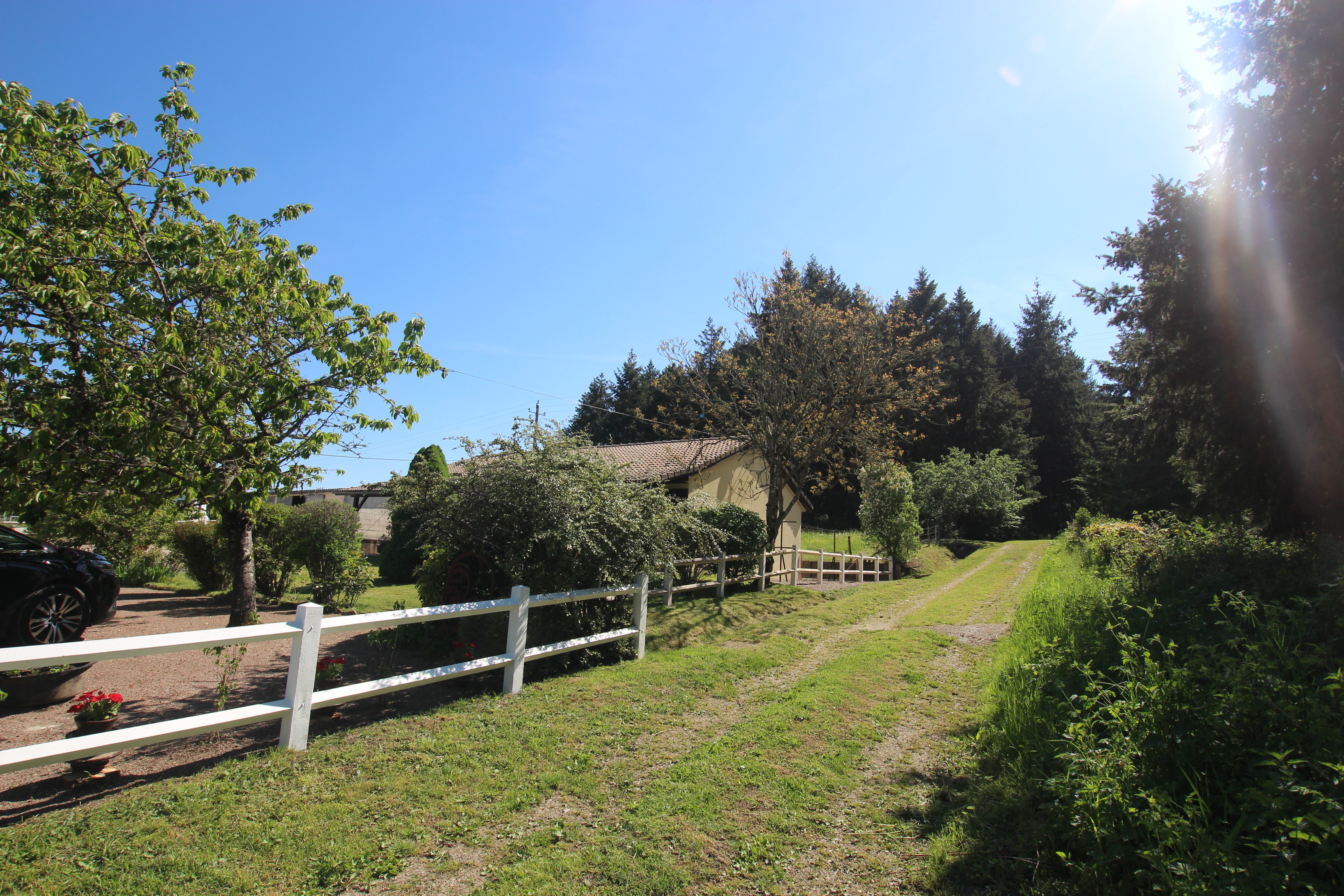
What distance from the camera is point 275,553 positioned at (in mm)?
13570

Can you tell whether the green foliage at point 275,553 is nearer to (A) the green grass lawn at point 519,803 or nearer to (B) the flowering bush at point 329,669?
(B) the flowering bush at point 329,669

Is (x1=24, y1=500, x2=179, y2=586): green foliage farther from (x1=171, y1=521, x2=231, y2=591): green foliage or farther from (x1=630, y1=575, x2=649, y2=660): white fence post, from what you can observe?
(x1=630, y1=575, x2=649, y2=660): white fence post

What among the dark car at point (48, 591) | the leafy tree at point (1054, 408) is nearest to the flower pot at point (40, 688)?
the dark car at point (48, 591)

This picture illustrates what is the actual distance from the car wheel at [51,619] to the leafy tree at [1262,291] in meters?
15.9

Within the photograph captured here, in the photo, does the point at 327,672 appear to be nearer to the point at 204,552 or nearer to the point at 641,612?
the point at 641,612

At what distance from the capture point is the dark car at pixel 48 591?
24.0ft

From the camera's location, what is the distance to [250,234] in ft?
31.1

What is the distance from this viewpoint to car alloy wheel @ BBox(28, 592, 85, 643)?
24.3ft

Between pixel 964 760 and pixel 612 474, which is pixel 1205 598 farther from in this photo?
pixel 612 474

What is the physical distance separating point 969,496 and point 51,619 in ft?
120

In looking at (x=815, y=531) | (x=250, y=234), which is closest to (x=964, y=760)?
(x=250, y=234)

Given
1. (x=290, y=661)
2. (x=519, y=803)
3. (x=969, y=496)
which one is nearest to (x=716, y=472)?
(x=290, y=661)

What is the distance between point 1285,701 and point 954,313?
54.9 meters

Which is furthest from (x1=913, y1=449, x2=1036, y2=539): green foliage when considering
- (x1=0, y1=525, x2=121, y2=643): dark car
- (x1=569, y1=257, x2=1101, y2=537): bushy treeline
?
(x1=0, y1=525, x2=121, y2=643): dark car
